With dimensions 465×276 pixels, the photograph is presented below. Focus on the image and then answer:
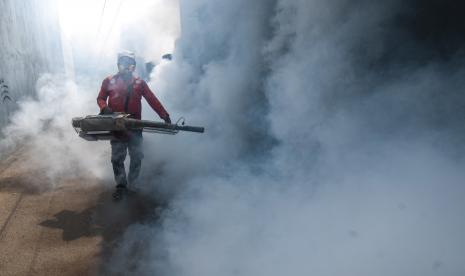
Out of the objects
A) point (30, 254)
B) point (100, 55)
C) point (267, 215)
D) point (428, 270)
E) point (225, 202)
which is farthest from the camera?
point (100, 55)

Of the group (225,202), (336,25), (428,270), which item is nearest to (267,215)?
(225,202)

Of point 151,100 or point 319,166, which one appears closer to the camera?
point 319,166

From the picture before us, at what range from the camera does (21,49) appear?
8.88 m

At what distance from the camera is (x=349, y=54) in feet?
14.2

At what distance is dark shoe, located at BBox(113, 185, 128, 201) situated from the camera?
4719 millimetres

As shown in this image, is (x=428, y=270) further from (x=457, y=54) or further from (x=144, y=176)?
(x=144, y=176)

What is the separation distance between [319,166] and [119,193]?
255 centimetres

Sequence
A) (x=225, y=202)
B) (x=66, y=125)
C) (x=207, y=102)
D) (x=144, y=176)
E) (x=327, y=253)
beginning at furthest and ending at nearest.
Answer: (x=66, y=125) → (x=207, y=102) → (x=144, y=176) → (x=225, y=202) → (x=327, y=253)

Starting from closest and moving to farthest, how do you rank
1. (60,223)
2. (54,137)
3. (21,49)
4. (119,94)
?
(60,223), (119,94), (54,137), (21,49)

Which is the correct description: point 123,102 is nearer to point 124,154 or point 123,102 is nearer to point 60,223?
point 124,154

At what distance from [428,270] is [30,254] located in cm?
344

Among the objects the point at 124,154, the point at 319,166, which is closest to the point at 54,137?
the point at 124,154

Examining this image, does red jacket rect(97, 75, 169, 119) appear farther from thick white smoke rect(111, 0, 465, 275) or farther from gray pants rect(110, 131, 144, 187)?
thick white smoke rect(111, 0, 465, 275)

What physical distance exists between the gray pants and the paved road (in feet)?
1.09
